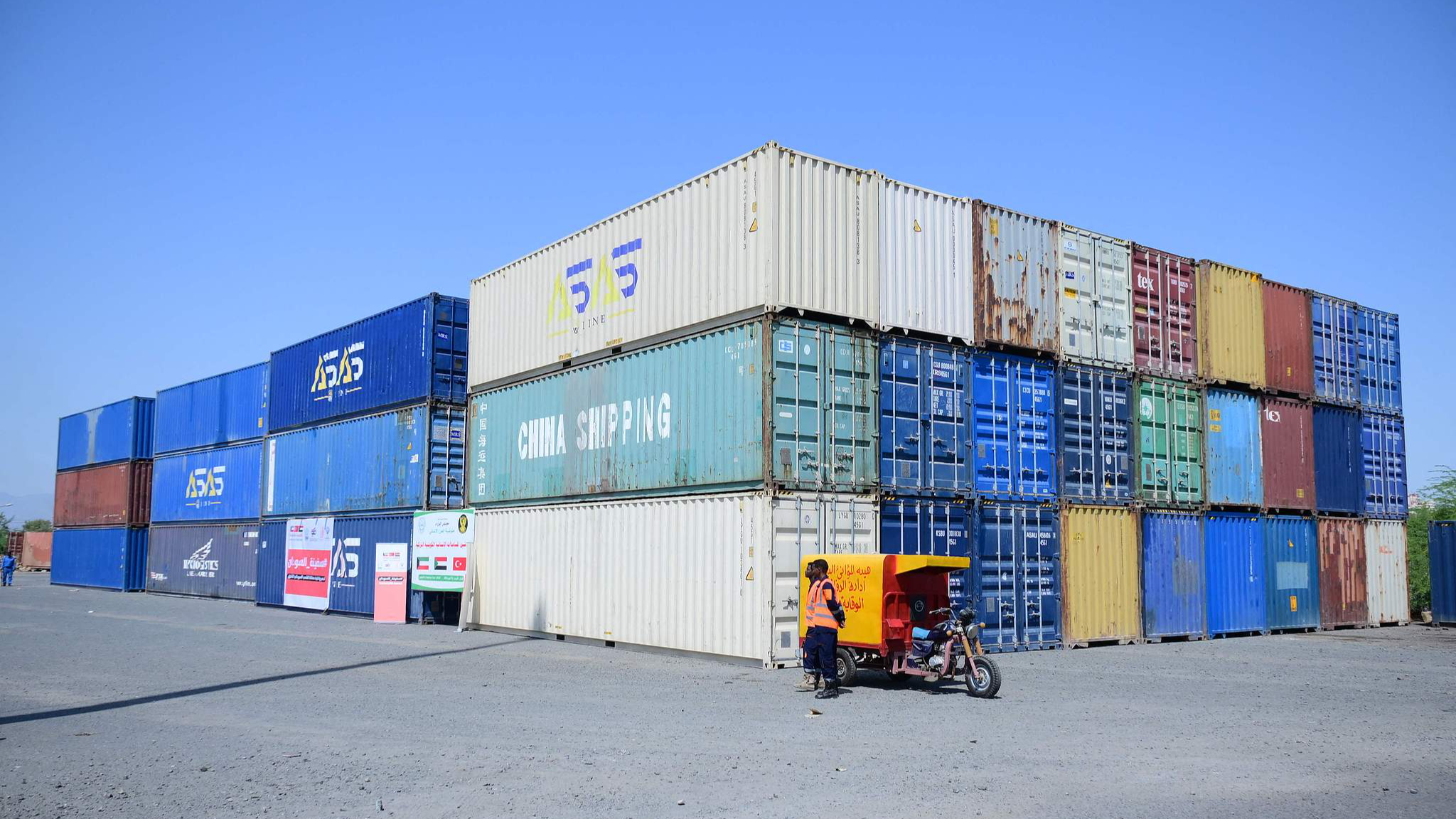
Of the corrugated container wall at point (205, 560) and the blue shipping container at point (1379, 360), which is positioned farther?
the corrugated container wall at point (205, 560)

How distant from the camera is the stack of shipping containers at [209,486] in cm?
3622

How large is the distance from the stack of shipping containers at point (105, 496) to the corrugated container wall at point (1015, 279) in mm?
39403

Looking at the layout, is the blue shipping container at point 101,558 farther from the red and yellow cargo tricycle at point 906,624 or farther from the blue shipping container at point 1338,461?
the blue shipping container at point 1338,461

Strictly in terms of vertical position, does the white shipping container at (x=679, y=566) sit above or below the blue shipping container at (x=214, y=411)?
below

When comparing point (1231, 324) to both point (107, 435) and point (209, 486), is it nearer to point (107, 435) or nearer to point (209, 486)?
point (209, 486)

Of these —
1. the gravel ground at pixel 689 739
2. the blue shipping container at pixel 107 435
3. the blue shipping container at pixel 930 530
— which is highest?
the blue shipping container at pixel 107 435

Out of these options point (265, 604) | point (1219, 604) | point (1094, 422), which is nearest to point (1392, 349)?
point (1219, 604)

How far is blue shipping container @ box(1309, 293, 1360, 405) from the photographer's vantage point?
26766mm

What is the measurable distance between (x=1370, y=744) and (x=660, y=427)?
1216cm

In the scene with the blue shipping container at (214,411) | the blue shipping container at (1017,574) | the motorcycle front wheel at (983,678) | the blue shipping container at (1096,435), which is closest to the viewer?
the motorcycle front wheel at (983,678)

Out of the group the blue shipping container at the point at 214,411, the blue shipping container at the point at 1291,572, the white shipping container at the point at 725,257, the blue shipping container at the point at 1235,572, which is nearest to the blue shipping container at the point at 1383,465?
the blue shipping container at the point at 1291,572

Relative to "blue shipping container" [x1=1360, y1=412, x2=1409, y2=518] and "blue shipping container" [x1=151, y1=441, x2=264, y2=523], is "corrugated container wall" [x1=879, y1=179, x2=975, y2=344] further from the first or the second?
"blue shipping container" [x1=151, y1=441, x2=264, y2=523]

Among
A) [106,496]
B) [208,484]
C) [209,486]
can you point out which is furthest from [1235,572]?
[106,496]

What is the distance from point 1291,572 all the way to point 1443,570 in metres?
5.39
